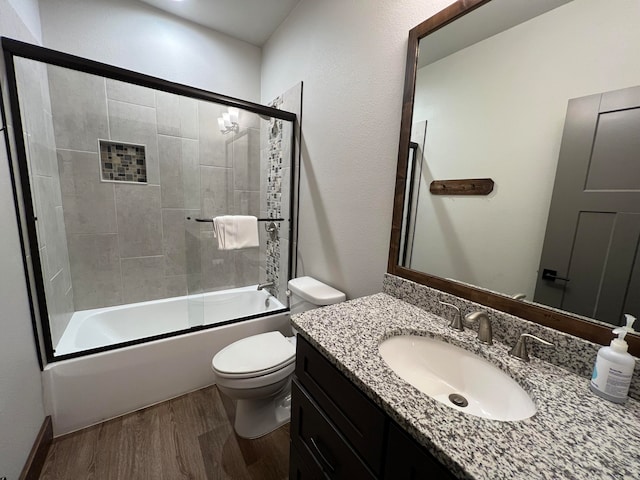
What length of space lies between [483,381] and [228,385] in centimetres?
112

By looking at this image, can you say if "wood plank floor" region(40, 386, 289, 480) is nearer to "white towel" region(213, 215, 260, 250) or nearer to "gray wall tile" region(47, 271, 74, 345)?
"gray wall tile" region(47, 271, 74, 345)

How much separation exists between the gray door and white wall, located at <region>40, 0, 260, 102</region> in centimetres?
251

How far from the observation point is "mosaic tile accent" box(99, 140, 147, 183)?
193 centimetres

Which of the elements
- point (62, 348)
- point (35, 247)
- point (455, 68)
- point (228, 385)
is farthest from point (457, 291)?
point (62, 348)

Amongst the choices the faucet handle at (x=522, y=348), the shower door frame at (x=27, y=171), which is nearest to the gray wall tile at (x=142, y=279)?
the shower door frame at (x=27, y=171)

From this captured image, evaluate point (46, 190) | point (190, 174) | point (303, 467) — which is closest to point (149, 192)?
point (190, 174)

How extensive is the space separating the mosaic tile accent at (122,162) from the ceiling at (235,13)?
1.08 metres

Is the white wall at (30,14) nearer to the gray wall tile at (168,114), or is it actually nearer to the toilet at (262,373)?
the gray wall tile at (168,114)

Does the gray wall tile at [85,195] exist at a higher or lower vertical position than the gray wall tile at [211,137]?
lower

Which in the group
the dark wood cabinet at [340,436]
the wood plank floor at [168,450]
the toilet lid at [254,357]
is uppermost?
the dark wood cabinet at [340,436]

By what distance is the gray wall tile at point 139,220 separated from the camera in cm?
202

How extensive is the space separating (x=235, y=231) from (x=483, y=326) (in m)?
1.57

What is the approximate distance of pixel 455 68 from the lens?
966 mm

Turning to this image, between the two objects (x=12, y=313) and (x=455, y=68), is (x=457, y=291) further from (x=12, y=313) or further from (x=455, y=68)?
(x=12, y=313)
